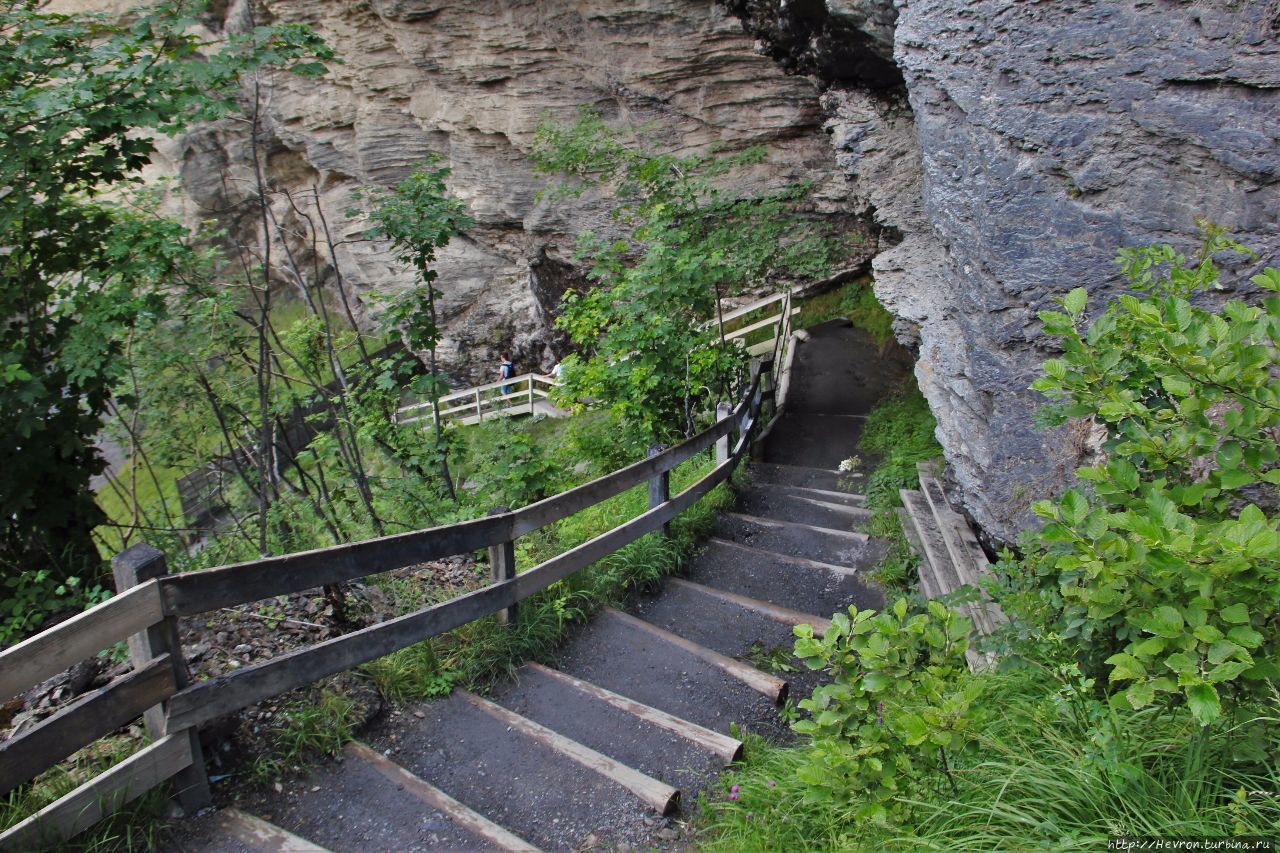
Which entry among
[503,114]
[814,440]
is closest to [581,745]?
[814,440]

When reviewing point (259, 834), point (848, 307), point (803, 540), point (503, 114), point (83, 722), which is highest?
point (503, 114)

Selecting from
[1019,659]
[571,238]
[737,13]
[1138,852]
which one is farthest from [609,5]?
[1138,852]

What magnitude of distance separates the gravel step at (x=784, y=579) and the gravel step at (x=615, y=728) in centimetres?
189

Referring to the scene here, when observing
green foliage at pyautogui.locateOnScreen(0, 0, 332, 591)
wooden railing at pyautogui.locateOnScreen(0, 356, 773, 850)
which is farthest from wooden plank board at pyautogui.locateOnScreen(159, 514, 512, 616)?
green foliage at pyautogui.locateOnScreen(0, 0, 332, 591)

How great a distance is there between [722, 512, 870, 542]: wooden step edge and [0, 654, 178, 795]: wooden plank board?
4.89 meters

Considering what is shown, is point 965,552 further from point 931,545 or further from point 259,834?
point 259,834

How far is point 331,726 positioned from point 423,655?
647 mm

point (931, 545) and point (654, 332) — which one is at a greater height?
point (654, 332)

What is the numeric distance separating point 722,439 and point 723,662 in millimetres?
3282

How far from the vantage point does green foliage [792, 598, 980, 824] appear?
6.59ft

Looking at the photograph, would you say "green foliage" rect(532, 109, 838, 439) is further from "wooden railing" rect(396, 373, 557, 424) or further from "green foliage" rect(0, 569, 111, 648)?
"wooden railing" rect(396, 373, 557, 424)

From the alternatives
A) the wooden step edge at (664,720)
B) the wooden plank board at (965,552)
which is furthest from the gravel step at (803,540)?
the wooden step edge at (664,720)

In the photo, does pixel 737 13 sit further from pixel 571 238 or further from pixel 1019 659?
pixel 1019 659

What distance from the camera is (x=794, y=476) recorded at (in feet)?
28.4
